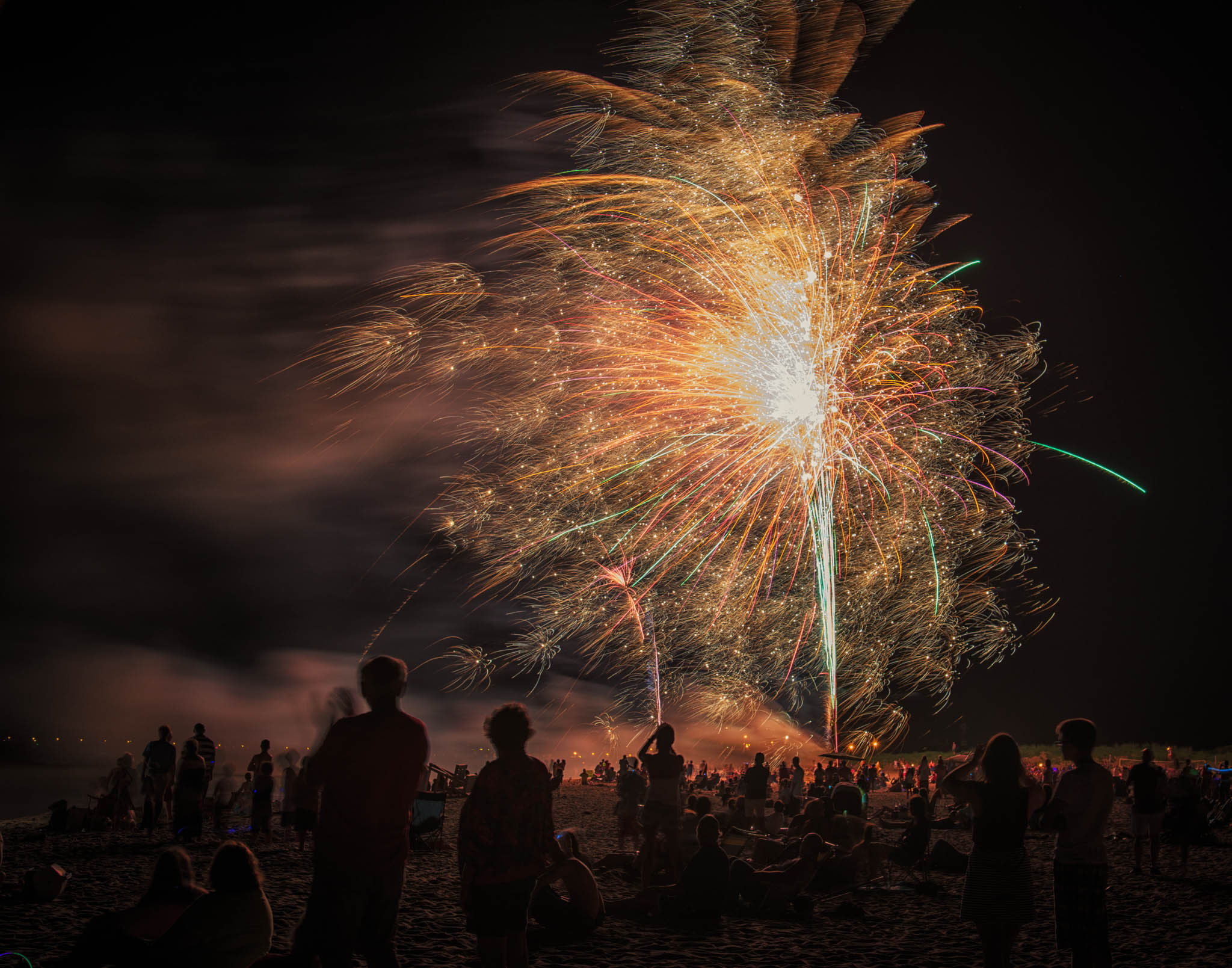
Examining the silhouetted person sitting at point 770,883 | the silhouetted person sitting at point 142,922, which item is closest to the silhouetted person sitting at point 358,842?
the silhouetted person sitting at point 142,922

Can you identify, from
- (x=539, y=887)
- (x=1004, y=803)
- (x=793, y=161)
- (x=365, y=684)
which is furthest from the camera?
(x=793, y=161)

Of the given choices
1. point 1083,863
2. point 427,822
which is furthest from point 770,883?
point 427,822

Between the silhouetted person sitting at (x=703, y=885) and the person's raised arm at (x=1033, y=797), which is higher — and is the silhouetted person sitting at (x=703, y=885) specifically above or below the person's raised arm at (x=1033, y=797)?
below

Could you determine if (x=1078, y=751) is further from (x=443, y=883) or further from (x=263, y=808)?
(x=263, y=808)

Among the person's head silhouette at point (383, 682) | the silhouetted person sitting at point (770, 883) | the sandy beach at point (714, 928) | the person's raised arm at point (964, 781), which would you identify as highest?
the person's head silhouette at point (383, 682)

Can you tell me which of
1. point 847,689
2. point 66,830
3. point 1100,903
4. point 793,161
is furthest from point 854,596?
point 66,830

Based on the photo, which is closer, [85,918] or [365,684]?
[365,684]

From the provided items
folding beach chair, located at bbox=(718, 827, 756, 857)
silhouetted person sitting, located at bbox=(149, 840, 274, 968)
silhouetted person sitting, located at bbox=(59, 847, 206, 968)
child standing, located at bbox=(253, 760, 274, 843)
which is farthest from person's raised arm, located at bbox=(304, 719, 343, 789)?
child standing, located at bbox=(253, 760, 274, 843)

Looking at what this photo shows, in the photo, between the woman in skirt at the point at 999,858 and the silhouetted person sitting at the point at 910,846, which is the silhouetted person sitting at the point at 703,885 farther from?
the silhouetted person sitting at the point at 910,846
